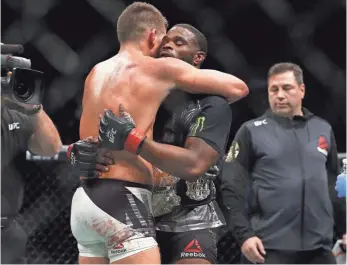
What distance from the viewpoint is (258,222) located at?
268 cm

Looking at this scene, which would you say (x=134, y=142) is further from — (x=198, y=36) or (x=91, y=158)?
(x=198, y=36)

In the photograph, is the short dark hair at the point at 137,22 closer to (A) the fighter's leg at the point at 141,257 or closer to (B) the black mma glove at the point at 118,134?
(B) the black mma glove at the point at 118,134

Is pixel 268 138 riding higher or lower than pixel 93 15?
lower

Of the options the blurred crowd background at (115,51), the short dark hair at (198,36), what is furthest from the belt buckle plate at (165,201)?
the blurred crowd background at (115,51)

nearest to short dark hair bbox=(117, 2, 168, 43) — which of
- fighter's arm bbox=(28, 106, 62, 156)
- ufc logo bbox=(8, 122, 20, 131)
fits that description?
fighter's arm bbox=(28, 106, 62, 156)

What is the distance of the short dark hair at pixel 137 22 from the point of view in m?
1.98

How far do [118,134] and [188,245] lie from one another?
1.71 ft

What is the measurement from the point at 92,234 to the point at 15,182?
0.79 meters

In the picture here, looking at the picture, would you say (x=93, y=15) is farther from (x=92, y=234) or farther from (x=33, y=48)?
(x=92, y=234)

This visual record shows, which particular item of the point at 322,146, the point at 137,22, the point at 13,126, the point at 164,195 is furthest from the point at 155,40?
the point at 322,146

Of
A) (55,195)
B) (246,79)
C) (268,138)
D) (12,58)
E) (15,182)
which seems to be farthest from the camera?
(246,79)

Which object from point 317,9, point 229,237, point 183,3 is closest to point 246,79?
point 317,9

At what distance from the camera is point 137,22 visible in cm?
198

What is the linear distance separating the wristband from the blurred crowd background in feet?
5.07
